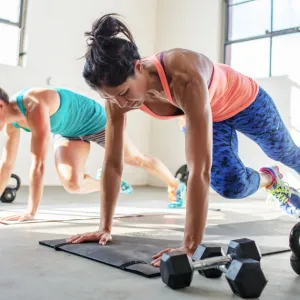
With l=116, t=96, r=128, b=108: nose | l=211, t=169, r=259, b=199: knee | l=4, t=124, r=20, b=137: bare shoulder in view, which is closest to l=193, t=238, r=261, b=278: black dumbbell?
l=116, t=96, r=128, b=108: nose

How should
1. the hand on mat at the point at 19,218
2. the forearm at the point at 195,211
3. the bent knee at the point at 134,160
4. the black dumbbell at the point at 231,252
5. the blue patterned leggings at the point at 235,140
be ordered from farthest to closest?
the bent knee at the point at 134,160
the hand on mat at the point at 19,218
the blue patterned leggings at the point at 235,140
the forearm at the point at 195,211
the black dumbbell at the point at 231,252

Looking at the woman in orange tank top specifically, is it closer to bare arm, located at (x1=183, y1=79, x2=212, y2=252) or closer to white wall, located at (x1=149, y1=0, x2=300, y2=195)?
bare arm, located at (x1=183, y1=79, x2=212, y2=252)

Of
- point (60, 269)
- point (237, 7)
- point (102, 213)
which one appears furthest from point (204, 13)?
point (60, 269)

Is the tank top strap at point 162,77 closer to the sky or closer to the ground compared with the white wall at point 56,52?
closer to the ground

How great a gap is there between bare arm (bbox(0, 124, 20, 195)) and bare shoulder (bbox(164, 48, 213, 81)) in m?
1.39

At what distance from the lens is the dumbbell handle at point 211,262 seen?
109 cm

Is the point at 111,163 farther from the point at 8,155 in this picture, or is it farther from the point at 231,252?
the point at 8,155

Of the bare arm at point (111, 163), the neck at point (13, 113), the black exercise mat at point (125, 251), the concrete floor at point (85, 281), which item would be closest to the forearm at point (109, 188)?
the bare arm at point (111, 163)

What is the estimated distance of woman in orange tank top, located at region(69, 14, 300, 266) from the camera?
1274mm

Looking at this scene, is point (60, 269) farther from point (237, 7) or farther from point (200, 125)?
point (237, 7)

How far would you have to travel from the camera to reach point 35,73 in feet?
17.9

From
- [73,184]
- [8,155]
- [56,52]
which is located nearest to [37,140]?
[8,155]

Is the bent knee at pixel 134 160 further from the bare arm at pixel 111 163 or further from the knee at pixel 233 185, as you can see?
the bare arm at pixel 111 163

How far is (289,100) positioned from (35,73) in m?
3.20
